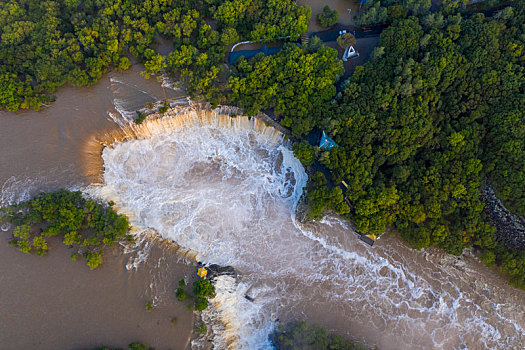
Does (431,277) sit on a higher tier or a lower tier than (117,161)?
lower

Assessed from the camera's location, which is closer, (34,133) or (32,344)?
(32,344)

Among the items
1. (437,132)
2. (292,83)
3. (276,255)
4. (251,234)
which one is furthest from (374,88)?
(276,255)

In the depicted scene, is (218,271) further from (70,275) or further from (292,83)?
(292,83)

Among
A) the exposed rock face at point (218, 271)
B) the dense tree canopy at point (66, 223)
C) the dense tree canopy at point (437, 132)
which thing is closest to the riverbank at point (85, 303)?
the dense tree canopy at point (66, 223)

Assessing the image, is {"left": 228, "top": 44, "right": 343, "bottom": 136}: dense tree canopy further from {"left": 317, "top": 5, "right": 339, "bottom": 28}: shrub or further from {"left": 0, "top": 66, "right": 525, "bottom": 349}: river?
{"left": 317, "top": 5, "right": 339, "bottom": 28}: shrub

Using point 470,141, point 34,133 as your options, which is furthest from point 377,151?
point 34,133

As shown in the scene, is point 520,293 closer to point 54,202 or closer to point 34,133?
point 54,202
